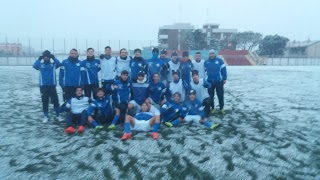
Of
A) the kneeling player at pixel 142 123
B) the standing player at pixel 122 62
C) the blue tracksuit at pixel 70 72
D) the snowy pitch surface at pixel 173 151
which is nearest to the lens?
the snowy pitch surface at pixel 173 151

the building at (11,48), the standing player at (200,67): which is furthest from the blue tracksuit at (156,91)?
the building at (11,48)

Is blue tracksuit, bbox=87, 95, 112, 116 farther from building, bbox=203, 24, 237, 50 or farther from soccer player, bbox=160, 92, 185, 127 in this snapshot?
building, bbox=203, 24, 237, 50

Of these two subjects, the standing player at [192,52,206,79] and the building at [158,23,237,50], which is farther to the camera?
the building at [158,23,237,50]

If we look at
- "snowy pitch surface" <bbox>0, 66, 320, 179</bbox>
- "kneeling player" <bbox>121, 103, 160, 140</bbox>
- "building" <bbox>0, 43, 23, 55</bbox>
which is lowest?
"snowy pitch surface" <bbox>0, 66, 320, 179</bbox>

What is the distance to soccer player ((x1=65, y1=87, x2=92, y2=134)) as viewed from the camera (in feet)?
18.2

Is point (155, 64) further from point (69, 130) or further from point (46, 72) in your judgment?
point (69, 130)

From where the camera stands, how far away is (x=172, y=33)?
187ft

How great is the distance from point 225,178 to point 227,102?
5.23 meters

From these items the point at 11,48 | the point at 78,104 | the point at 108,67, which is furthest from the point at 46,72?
the point at 11,48

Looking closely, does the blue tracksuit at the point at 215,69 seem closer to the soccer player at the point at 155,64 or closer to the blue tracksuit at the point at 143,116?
the soccer player at the point at 155,64

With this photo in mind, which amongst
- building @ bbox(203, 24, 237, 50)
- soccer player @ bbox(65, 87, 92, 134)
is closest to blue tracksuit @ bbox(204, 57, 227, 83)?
soccer player @ bbox(65, 87, 92, 134)

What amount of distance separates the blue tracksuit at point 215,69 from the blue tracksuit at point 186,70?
0.43 m

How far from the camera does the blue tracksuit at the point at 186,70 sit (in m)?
7.02

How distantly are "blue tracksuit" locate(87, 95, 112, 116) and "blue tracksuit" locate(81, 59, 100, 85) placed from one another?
32.6 inches
